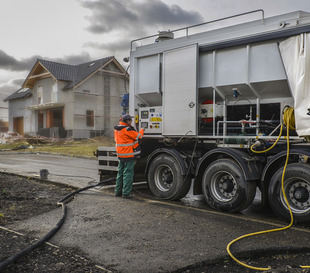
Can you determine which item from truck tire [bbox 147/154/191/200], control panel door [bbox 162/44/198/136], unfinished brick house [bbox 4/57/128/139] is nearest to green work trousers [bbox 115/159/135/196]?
truck tire [bbox 147/154/191/200]

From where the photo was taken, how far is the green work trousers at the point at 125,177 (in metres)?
7.80

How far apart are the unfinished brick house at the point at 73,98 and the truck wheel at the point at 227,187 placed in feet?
85.7

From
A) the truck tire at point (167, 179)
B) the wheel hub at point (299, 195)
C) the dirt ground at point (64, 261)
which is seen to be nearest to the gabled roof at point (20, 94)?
the truck tire at point (167, 179)

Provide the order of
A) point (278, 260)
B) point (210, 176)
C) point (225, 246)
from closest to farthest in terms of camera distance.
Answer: point (278, 260), point (225, 246), point (210, 176)

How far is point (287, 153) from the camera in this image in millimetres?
5559

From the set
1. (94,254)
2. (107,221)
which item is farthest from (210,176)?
(94,254)

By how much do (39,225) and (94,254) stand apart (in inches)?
66.3

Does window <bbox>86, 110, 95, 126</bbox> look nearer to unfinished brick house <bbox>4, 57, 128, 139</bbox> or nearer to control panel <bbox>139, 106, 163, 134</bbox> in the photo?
unfinished brick house <bbox>4, 57, 128, 139</bbox>

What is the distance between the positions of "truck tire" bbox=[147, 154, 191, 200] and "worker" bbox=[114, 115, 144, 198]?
1.49 feet

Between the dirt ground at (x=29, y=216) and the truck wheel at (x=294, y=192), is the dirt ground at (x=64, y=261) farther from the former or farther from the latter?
the truck wheel at (x=294, y=192)

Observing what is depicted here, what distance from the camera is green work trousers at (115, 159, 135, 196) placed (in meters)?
7.80

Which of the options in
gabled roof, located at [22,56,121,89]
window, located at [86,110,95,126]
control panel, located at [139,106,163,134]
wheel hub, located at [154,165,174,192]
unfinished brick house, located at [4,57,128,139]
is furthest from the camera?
window, located at [86,110,95,126]

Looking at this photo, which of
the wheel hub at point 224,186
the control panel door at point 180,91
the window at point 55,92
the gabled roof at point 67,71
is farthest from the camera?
the window at point 55,92

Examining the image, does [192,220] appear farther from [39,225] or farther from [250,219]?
[39,225]
